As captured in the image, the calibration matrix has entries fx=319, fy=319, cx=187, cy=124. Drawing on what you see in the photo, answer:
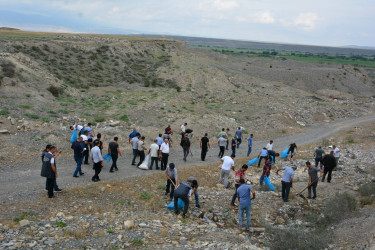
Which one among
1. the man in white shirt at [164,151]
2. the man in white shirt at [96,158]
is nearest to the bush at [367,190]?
the man in white shirt at [164,151]

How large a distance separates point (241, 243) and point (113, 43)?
4711 cm

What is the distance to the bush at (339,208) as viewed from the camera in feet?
34.1

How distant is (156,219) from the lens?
953 centimetres

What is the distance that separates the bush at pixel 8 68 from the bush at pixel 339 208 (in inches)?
971

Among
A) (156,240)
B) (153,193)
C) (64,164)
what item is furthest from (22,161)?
(156,240)

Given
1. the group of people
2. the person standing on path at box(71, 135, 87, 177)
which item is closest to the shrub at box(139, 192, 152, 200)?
the group of people

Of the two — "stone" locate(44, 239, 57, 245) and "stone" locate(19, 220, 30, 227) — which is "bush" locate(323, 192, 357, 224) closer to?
"stone" locate(44, 239, 57, 245)

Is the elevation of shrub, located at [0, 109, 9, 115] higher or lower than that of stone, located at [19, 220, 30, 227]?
higher

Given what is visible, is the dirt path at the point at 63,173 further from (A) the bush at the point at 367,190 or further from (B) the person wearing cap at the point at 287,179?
(A) the bush at the point at 367,190

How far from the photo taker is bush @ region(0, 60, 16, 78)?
25312mm

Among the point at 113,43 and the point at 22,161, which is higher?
the point at 113,43

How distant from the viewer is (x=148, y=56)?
170 feet

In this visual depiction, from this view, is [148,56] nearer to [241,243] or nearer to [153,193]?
[153,193]

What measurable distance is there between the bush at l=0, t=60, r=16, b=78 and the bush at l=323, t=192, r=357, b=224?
2467cm
